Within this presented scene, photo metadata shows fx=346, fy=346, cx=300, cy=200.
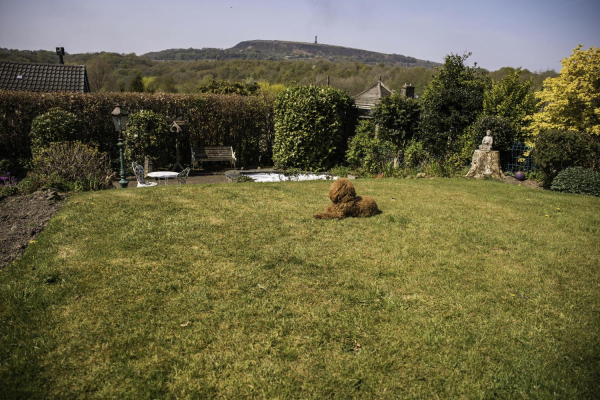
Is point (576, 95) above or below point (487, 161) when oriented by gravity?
above

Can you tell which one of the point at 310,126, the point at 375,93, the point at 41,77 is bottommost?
the point at 310,126

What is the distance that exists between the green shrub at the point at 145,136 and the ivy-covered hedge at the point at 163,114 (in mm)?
579

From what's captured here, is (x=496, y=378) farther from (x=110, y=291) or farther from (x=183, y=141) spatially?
(x=183, y=141)

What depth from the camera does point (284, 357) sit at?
298cm

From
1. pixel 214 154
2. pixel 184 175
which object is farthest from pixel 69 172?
pixel 214 154

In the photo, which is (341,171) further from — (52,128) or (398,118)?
(52,128)

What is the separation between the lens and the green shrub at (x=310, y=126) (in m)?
12.7

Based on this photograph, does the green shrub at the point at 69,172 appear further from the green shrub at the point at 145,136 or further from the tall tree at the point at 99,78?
the tall tree at the point at 99,78

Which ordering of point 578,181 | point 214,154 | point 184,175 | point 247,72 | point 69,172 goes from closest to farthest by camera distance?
1. point 69,172
2. point 578,181
3. point 184,175
4. point 214,154
5. point 247,72

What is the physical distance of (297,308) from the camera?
363 cm

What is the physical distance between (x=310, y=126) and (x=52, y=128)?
27.9 feet

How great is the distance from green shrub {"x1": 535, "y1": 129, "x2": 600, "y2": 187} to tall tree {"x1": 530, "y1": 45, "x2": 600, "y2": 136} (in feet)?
2.00

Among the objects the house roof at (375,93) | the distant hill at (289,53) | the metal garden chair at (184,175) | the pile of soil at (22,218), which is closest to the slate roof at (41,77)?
the metal garden chair at (184,175)

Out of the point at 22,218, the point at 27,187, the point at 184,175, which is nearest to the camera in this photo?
the point at 22,218
